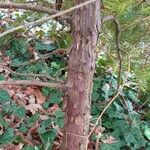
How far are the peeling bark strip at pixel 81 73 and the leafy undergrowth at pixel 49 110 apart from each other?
0.33 metres

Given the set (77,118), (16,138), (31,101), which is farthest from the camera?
(31,101)

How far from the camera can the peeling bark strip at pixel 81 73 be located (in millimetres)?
1631

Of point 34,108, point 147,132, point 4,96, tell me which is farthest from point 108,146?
point 4,96

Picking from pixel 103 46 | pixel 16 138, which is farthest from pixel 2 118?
pixel 103 46

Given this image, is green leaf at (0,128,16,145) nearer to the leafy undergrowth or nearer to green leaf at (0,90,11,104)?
the leafy undergrowth

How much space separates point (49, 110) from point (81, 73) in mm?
797

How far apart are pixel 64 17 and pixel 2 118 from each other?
2.75ft

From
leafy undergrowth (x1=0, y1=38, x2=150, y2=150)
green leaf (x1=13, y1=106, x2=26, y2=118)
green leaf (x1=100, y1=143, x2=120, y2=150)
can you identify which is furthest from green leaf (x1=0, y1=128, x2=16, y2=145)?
green leaf (x1=100, y1=143, x2=120, y2=150)

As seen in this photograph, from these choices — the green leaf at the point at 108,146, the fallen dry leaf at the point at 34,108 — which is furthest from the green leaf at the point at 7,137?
the green leaf at the point at 108,146

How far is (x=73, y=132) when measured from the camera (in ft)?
5.96

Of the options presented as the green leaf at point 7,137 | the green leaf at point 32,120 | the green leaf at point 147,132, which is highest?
the green leaf at point 32,120

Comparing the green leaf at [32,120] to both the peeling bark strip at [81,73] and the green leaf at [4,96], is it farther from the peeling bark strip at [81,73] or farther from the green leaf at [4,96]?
the peeling bark strip at [81,73]

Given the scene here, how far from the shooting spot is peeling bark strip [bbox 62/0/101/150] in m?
1.63

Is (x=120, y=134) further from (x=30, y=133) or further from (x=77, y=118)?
(x=77, y=118)
